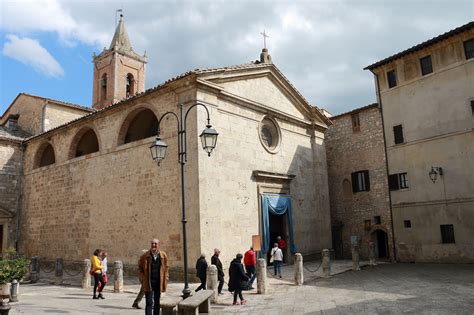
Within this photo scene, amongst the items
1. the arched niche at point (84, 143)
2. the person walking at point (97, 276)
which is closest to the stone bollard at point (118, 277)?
the person walking at point (97, 276)

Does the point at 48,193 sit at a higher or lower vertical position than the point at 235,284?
higher

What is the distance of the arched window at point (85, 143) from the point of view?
1909 centimetres

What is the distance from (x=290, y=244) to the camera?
16.9 metres

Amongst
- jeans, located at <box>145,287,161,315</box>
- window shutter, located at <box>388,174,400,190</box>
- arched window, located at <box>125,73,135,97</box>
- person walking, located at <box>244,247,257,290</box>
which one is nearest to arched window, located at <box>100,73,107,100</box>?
arched window, located at <box>125,73,135,97</box>

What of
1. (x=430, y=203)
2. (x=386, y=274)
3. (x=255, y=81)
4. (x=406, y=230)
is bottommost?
(x=386, y=274)

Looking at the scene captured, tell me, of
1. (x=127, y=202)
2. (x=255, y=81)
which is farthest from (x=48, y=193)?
(x=255, y=81)

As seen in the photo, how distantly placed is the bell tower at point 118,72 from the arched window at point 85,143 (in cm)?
1420

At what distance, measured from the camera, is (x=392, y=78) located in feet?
62.3

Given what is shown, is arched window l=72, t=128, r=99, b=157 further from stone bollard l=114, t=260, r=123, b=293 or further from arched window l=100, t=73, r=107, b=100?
arched window l=100, t=73, r=107, b=100

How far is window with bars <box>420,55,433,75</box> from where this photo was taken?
17.4m

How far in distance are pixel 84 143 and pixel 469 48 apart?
18.9 metres

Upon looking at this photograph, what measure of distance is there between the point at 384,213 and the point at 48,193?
17.5 m

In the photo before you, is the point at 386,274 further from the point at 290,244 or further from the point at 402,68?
the point at 402,68

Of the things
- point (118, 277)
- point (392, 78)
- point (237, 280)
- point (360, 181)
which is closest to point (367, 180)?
point (360, 181)
